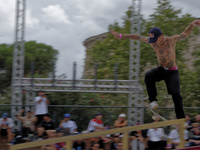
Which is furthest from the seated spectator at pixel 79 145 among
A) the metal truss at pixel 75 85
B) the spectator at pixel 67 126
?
the metal truss at pixel 75 85

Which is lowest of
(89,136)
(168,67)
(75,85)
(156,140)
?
(156,140)

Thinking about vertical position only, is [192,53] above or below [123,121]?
above

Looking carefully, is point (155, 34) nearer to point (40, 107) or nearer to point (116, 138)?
point (116, 138)

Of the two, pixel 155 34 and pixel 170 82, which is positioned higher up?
pixel 155 34

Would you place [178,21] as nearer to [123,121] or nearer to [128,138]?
[123,121]

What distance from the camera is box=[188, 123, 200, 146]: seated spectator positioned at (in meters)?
5.37

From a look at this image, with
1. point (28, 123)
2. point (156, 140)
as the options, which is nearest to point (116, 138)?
point (156, 140)

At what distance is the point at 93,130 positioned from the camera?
7672 mm

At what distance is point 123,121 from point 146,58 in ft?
17.5

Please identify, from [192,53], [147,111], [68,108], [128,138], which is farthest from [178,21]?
[128,138]

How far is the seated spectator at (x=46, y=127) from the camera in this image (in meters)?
7.61

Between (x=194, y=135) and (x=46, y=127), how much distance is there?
4.09 meters

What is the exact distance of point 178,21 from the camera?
1273 cm

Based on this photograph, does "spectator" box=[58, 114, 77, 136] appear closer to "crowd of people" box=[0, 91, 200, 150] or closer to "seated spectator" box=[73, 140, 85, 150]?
"crowd of people" box=[0, 91, 200, 150]
